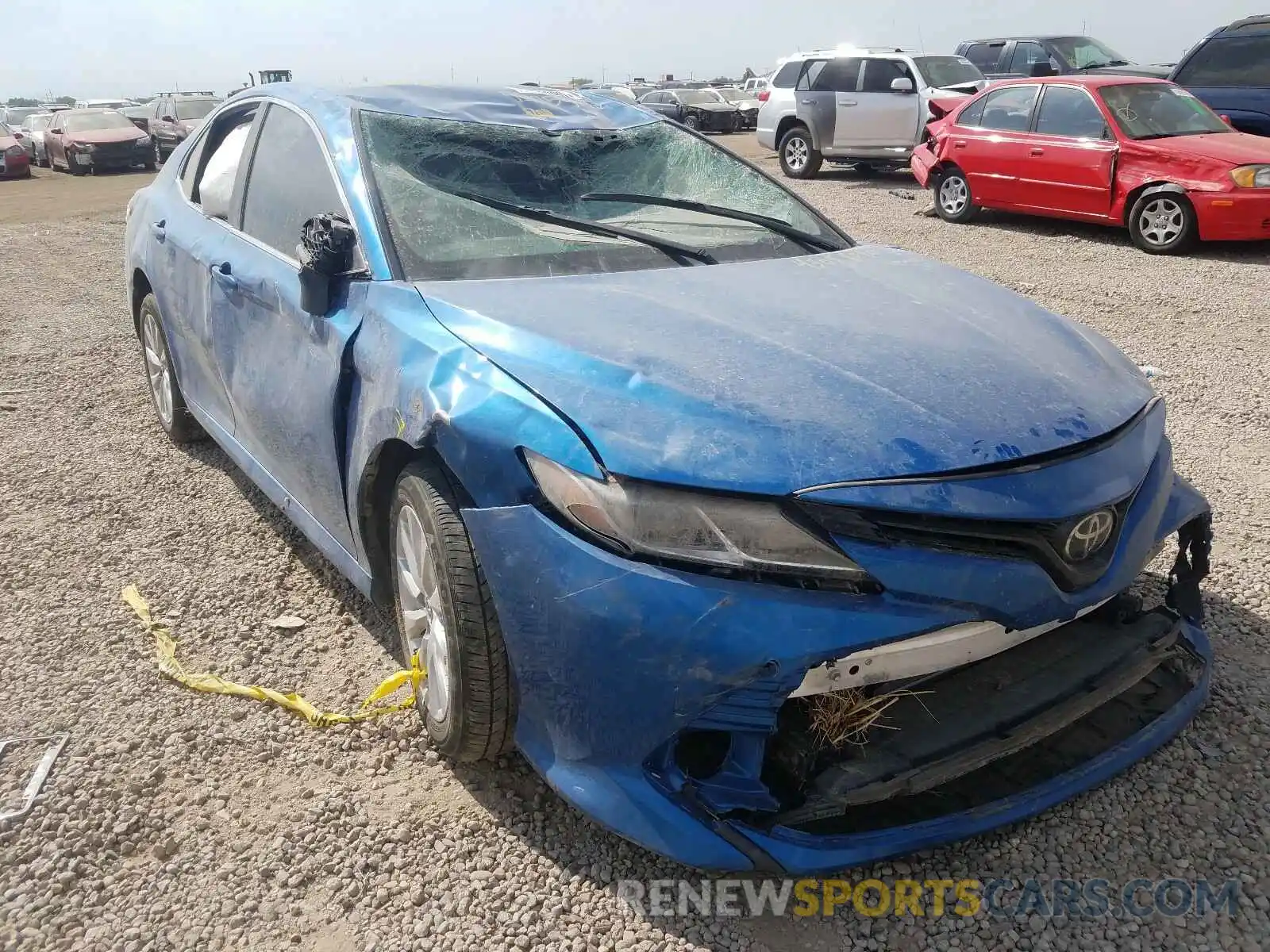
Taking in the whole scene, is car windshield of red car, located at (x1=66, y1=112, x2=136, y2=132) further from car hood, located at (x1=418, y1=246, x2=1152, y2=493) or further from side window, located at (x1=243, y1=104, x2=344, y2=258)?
car hood, located at (x1=418, y1=246, x2=1152, y2=493)

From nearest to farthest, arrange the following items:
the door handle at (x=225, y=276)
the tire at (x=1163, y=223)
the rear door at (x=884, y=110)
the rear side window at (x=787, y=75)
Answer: the door handle at (x=225, y=276) < the tire at (x=1163, y=223) < the rear door at (x=884, y=110) < the rear side window at (x=787, y=75)

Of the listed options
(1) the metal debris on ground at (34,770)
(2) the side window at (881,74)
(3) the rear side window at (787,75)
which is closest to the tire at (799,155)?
(3) the rear side window at (787,75)

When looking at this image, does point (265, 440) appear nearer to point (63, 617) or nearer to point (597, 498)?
point (63, 617)

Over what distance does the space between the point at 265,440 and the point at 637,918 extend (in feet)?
6.56

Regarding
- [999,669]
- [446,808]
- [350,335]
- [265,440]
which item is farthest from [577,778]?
[265,440]

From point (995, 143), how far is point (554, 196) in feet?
27.0

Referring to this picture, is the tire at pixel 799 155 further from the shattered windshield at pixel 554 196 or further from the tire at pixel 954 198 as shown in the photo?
the shattered windshield at pixel 554 196

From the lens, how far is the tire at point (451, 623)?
7.07 feet

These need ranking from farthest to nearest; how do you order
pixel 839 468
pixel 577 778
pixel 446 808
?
pixel 446 808 → pixel 577 778 → pixel 839 468

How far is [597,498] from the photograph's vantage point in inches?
75.9

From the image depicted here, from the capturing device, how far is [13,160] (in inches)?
799

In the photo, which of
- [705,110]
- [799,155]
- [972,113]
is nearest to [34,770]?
[972,113]

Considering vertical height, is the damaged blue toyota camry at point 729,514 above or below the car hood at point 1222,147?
below

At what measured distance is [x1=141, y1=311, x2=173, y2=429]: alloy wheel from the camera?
14.8 ft
